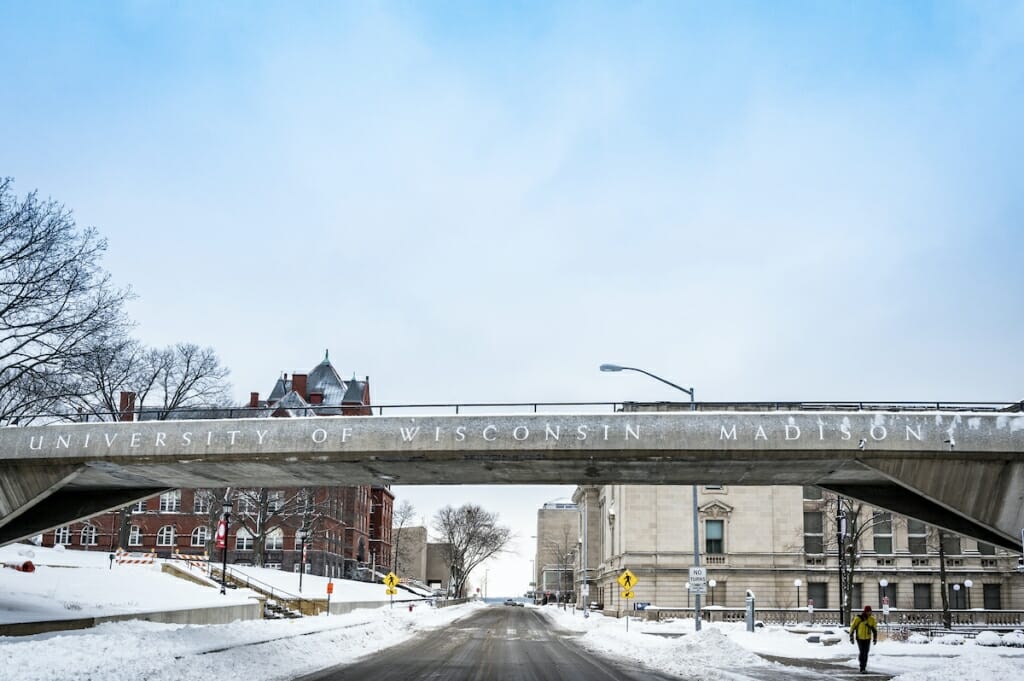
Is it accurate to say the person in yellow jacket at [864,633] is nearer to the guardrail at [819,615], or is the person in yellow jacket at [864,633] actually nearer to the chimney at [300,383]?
the guardrail at [819,615]

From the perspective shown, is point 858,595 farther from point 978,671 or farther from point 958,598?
point 978,671

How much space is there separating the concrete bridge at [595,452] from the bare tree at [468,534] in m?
92.7

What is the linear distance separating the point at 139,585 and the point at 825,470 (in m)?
29.2

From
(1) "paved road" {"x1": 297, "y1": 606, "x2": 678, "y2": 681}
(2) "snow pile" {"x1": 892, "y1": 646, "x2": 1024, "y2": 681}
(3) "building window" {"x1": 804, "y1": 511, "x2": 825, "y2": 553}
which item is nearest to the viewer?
(2) "snow pile" {"x1": 892, "y1": 646, "x2": 1024, "y2": 681}

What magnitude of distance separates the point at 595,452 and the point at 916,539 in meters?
52.3

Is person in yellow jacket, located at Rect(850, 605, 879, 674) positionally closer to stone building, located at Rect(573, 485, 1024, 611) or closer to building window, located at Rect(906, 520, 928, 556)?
stone building, located at Rect(573, 485, 1024, 611)

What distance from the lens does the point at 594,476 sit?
75.0ft

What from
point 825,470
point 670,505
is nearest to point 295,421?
point 825,470

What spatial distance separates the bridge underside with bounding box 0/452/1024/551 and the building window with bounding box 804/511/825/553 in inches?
1692

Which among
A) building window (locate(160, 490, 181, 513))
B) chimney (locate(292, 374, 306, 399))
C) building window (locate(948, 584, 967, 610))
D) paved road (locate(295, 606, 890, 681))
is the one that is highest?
chimney (locate(292, 374, 306, 399))

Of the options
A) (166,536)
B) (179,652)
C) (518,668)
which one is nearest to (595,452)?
(518,668)

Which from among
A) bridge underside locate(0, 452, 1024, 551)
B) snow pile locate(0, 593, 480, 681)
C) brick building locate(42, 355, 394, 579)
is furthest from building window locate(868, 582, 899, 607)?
bridge underside locate(0, 452, 1024, 551)

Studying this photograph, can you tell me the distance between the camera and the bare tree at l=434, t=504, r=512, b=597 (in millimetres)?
114562

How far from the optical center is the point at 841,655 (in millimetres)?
29484
